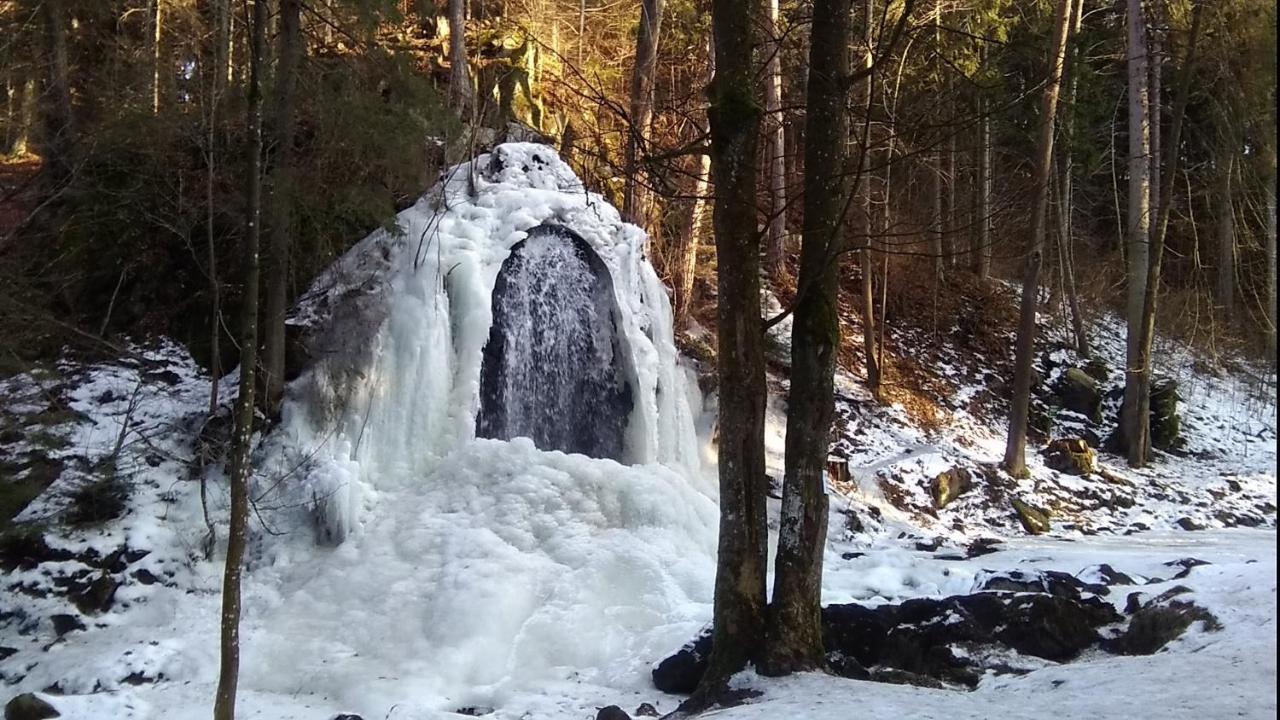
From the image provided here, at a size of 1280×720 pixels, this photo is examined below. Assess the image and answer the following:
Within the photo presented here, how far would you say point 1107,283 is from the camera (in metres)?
20.7

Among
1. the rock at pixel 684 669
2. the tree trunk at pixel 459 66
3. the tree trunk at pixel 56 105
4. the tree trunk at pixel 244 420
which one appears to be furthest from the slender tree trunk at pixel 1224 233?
the tree trunk at pixel 56 105

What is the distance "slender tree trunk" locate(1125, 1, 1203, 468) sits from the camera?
1296 cm

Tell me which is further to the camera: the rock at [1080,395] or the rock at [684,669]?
the rock at [1080,395]

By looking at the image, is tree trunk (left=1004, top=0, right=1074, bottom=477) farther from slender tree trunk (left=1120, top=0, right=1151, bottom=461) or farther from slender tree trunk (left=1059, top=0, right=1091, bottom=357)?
slender tree trunk (left=1059, top=0, right=1091, bottom=357)

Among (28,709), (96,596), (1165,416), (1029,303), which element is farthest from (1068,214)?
(28,709)

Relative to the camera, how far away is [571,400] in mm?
11102

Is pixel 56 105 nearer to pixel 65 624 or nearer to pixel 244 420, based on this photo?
pixel 65 624

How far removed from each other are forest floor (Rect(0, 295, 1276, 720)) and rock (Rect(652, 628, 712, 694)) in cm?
12

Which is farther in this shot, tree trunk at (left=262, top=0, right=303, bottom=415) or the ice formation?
the ice formation

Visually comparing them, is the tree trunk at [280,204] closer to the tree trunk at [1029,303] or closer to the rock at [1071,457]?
the tree trunk at [1029,303]

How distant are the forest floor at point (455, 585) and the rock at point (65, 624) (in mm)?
29

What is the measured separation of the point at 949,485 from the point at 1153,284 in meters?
4.72

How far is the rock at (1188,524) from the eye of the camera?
41.3ft

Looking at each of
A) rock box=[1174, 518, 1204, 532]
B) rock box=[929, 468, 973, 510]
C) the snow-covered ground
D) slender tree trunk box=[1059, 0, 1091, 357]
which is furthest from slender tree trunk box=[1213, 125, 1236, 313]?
rock box=[929, 468, 973, 510]
